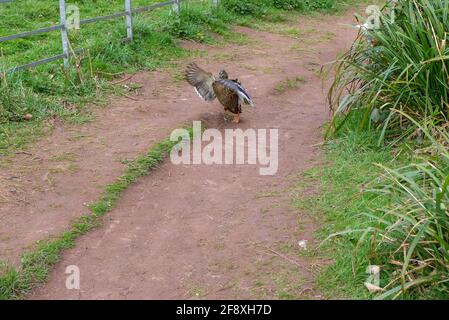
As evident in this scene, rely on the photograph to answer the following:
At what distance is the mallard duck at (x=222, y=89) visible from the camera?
22.1 ft

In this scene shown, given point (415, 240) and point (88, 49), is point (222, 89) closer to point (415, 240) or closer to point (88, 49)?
point (88, 49)

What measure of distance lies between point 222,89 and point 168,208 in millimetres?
1915

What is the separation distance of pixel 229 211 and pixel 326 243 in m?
0.93

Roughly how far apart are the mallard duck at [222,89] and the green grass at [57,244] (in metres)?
1.12

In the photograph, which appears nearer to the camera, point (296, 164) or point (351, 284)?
point (351, 284)

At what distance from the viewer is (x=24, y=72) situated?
7.63 m

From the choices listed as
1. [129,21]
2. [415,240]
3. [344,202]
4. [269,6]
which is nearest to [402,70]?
[344,202]

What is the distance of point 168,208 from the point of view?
526cm

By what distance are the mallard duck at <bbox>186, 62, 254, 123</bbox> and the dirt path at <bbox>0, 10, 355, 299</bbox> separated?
19cm

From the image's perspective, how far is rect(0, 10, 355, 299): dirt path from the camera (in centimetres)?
424

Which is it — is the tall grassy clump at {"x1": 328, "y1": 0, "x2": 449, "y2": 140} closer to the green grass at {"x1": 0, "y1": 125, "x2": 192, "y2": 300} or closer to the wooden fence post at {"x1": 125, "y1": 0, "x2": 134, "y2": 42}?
the green grass at {"x1": 0, "y1": 125, "x2": 192, "y2": 300}

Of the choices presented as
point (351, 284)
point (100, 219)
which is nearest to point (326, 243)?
point (351, 284)

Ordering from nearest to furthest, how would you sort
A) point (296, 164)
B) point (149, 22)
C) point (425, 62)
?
point (425, 62), point (296, 164), point (149, 22)

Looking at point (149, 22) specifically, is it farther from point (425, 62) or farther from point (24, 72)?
point (425, 62)
